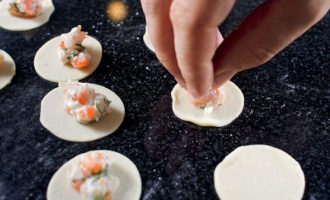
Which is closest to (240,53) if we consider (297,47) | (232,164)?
(232,164)

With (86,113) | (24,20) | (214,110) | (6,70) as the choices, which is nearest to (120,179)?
(86,113)

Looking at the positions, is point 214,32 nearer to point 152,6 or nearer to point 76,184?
point 152,6

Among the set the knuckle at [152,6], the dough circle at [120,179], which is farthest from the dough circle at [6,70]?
the knuckle at [152,6]

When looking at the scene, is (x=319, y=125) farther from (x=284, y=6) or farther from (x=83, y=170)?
(x=83, y=170)

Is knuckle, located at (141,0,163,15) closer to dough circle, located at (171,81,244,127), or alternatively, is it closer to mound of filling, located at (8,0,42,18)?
dough circle, located at (171,81,244,127)

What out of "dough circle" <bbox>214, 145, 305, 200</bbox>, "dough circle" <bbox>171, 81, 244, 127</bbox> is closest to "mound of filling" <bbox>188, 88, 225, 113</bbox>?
"dough circle" <bbox>171, 81, 244, 127</bbox>

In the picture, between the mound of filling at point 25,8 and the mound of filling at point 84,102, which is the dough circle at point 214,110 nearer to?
the mound of filling at point 84,102
